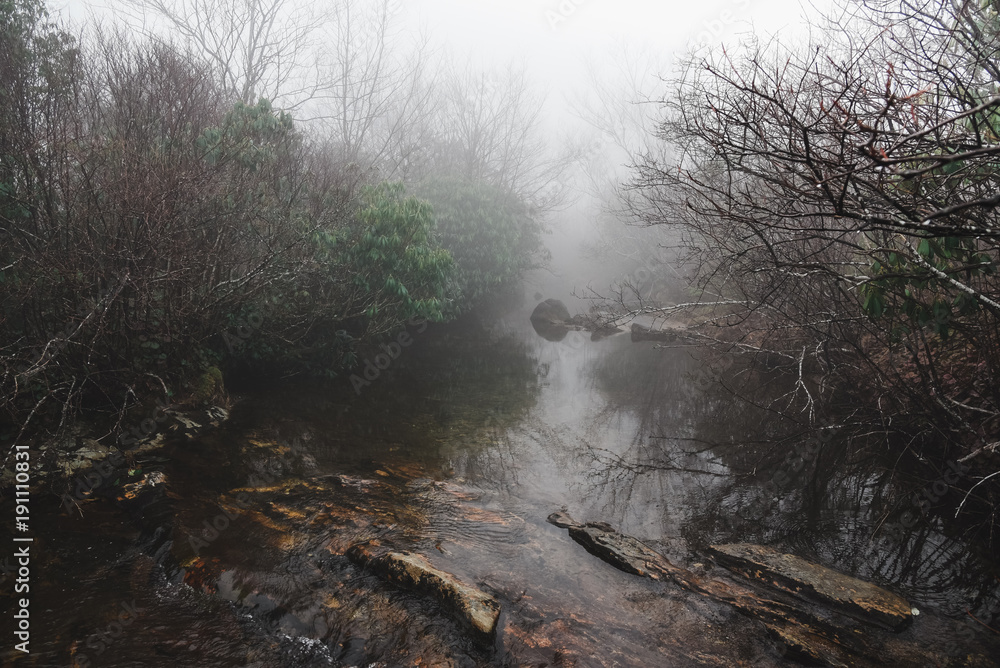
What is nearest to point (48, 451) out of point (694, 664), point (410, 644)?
point (410, 644)

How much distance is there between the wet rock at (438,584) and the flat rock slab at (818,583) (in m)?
2.41

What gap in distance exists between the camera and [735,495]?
6.39 meters

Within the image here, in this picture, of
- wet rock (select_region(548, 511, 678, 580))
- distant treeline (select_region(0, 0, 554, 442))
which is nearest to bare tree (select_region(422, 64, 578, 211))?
distant treeline (select_region(0, 0, 554, 442))

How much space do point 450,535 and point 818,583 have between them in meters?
3.27

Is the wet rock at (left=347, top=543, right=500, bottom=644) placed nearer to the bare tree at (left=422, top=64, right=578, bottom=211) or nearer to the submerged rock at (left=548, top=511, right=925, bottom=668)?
the submerged rock at (left=548, top=511, right=925, bottom=668)

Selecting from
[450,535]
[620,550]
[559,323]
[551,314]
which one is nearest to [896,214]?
[620,550]

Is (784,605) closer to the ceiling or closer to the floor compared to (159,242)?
closer to the floor

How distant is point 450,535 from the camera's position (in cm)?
520

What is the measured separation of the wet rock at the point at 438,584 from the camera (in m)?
3.83

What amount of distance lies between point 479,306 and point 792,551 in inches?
646

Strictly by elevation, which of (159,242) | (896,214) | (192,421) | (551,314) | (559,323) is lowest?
(192,421)

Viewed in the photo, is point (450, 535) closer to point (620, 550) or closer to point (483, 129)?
point (620, 550)

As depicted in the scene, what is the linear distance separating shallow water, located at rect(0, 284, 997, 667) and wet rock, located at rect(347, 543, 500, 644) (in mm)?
101

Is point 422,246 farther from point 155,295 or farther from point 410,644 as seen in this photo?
point 410,644
